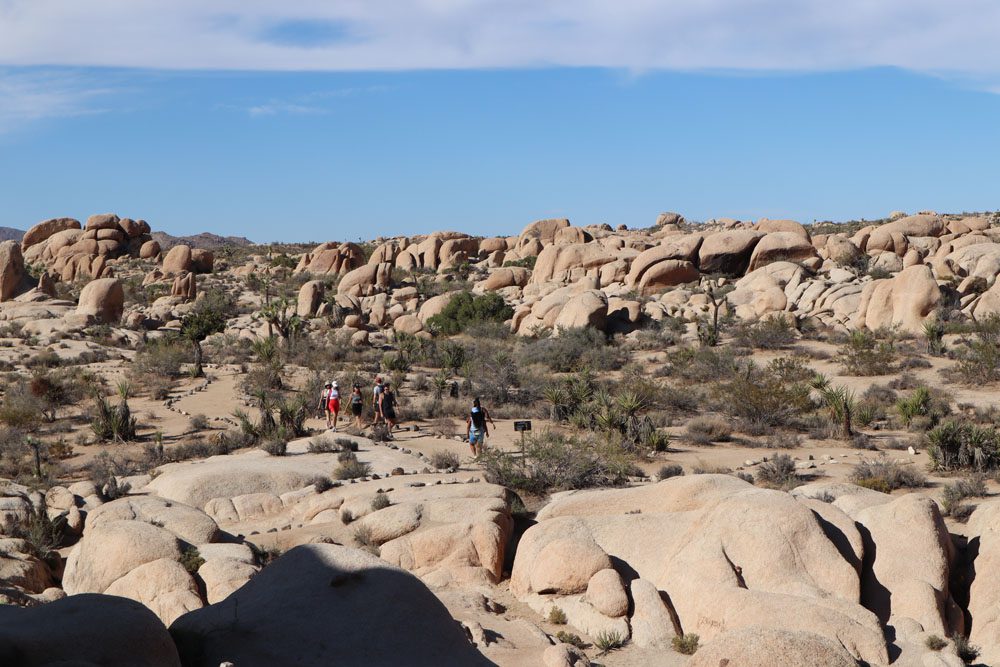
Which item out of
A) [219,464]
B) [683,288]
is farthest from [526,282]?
[219,464]

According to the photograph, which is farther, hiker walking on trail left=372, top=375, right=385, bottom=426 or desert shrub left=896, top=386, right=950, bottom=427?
hiker walking on trail left=372, top=375, right=385, bottom=426

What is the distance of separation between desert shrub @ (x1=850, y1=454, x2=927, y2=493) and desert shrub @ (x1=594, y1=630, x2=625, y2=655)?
6.26 meters

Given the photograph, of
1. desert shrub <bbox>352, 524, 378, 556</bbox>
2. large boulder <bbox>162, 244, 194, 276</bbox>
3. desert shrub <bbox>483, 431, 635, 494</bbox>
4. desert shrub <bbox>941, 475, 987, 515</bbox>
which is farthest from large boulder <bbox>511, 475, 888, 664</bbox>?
large boulder <bbox>162, 244, 194, 276</bbox>

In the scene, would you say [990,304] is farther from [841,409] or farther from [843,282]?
[841,409]

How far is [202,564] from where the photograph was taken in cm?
1027

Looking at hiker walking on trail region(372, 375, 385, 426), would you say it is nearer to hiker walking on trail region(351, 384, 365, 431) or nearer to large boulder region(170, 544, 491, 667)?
hiker walking on trail region(351, 384, 365, 431)

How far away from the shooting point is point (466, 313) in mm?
36812

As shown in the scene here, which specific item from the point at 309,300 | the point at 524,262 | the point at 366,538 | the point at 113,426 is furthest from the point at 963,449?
the point at 524,262

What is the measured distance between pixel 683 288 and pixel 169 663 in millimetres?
35354

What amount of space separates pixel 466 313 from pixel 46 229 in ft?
121

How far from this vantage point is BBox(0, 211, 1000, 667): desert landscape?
8258 mm

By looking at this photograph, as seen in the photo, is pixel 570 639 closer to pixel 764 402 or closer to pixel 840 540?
pixel 840 540

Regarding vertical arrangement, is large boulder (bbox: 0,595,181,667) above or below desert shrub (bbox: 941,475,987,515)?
above

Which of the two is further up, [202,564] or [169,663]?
[169,663]
